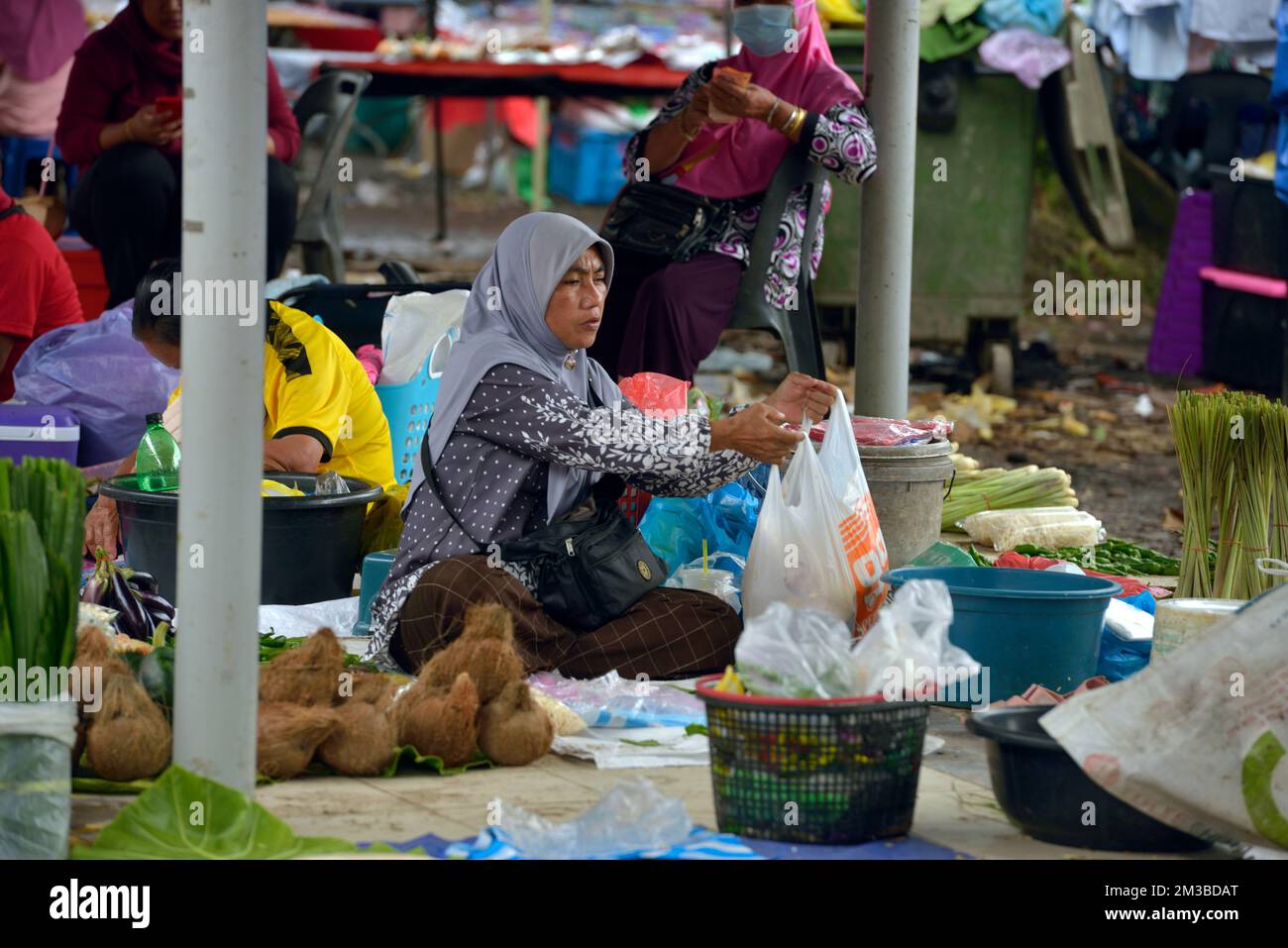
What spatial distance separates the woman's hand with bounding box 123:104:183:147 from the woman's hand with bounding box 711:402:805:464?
3455 mm

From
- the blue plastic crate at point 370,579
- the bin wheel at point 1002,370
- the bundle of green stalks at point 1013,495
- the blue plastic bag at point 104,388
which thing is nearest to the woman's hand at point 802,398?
the blue plastic crate at point 370,579

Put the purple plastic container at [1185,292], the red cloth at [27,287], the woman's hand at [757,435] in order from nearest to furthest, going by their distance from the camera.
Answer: the woman's hand at [757,435] → the red cloth at [27,287] → the purple plastic container at [1185,292]

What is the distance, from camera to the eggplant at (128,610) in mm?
4359

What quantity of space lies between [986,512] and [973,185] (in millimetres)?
3810

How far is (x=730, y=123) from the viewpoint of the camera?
6031mm

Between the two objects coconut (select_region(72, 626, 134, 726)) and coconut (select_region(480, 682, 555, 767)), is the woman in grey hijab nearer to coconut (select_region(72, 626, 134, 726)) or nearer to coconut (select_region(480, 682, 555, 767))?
coconut (select_region(480, 682, 555, 767))

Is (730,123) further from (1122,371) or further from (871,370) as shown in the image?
(1122,371)

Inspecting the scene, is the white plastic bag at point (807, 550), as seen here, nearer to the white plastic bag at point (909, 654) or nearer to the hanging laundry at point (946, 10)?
the white plastic bag at point (909, 654)

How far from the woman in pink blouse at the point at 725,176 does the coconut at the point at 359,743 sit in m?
2.70

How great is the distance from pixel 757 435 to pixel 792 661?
1180 mm

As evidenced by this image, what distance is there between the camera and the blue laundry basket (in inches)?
229

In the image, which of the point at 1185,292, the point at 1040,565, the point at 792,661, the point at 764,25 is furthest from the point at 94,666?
the point at 1185,292

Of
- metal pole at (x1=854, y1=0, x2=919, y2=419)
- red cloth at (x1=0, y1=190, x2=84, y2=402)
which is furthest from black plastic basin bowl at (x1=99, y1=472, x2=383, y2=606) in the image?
metal pole at (x1=854, y1=0, x2=919, y2=419)
